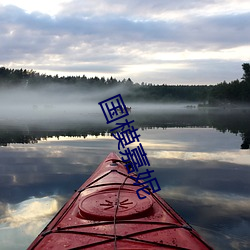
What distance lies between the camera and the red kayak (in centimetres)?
436

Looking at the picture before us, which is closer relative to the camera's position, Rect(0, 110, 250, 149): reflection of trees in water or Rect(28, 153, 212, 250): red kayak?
Rect(28, 153, 212, 250): red kayak

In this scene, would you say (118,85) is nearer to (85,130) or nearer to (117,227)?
(85,130)

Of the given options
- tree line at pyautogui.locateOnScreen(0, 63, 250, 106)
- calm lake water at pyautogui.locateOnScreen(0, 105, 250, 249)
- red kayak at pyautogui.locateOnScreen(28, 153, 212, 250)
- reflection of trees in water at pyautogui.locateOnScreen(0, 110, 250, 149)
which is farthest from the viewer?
tree line at pyautogui.locateOnScreen(0, 63, 250, 106)

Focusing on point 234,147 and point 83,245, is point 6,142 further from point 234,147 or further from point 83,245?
point 83,245

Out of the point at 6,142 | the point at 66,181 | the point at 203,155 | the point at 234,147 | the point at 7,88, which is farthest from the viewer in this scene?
the point at 7,88

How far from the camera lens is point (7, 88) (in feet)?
460

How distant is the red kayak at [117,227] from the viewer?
171 inches

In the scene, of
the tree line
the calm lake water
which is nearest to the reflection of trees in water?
the calm lake water

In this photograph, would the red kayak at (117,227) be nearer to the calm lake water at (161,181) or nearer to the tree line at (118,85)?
the calm lake water at (161,181)

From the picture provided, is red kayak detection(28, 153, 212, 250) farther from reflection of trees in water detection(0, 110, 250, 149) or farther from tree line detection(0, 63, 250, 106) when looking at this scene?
tree line detection(0, 63, 250, 106)

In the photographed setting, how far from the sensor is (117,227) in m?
4.78

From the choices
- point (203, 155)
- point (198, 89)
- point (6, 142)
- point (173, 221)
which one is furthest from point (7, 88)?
point (173, 221)

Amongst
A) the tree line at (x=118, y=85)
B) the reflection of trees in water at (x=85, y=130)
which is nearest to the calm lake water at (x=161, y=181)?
the reflection of trees in water at (x=85, y=130)

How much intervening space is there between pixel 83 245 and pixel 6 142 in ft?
57.2
